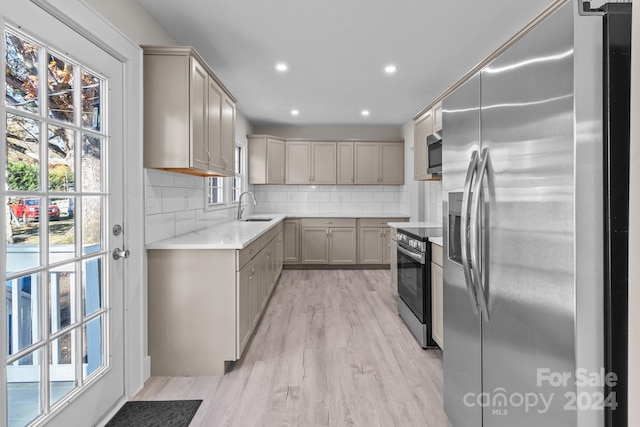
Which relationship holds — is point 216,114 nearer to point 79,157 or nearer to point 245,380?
point 79,157

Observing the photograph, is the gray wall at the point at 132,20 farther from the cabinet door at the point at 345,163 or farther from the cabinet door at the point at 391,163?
the cabinet door at the point at 391,163

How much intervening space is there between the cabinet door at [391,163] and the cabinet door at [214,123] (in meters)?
3.61

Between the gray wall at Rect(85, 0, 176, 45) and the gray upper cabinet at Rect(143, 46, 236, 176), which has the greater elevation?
the gray wall at Rect(85, 0, 176, 45)

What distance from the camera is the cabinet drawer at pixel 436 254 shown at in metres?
2.50

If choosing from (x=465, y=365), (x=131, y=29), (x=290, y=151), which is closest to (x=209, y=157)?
(x=131, y=29)

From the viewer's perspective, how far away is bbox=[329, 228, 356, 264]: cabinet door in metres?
5.77

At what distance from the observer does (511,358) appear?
112 cm

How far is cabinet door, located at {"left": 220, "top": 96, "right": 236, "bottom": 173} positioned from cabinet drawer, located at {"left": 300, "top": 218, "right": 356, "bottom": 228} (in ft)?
8.41

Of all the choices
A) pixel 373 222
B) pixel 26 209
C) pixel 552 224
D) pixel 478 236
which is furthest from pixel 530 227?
pixel 373 222

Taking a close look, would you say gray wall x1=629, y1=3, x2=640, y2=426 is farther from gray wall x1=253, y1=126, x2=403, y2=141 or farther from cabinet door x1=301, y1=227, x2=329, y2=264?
gray wall x1=253, y1=126, x2=403, y2=141

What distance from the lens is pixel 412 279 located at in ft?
9.78

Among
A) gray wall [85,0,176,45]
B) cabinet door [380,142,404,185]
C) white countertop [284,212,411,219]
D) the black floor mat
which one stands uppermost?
gray wall [85,0,176,45]

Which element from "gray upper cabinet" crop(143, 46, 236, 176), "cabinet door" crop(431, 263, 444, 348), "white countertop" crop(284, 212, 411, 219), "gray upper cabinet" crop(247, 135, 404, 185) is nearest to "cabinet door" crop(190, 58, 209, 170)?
"gray upper cabinet" crop(143, 46, 236, 176)

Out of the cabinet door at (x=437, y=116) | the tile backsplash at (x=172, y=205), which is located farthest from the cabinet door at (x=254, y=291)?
the cabinet door at (x=437, y=116)
